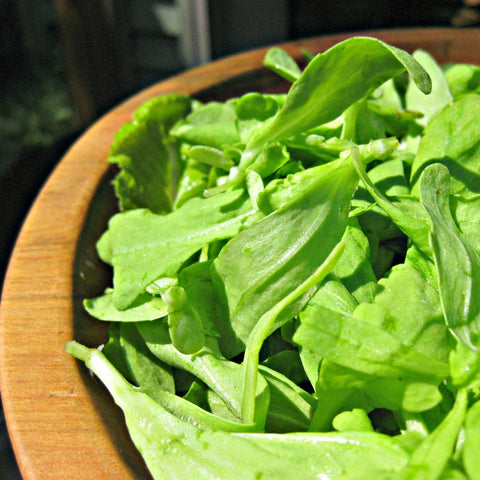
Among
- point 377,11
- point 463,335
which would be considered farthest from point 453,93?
point 377,11

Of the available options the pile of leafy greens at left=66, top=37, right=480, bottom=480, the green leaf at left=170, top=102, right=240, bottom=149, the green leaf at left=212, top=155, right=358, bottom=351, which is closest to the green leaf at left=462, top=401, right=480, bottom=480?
the pile of leafy greens at left=66, top=37, right=480, bottom=480

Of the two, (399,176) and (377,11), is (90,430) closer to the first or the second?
(399,176)

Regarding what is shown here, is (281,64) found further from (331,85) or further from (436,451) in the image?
(436,451)

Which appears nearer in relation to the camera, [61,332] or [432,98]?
[61,332]

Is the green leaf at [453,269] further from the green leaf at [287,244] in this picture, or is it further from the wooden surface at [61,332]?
the wooden surface at [61,332]

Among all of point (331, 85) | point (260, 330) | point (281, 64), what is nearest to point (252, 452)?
point (260, 330)
